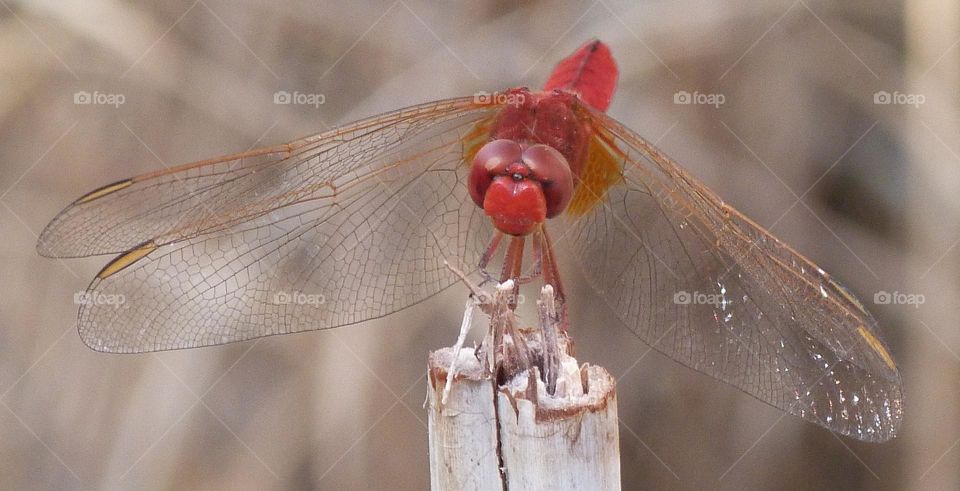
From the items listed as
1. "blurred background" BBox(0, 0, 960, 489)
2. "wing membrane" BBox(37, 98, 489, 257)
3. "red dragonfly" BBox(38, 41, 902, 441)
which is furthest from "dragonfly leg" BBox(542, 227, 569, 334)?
"blurred background" BBox(0, 0, 960, 489)

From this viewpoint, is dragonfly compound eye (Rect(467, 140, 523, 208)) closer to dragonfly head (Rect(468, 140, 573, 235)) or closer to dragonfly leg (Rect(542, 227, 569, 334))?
dragonfly head (Rect(468, 140, 573, 235))

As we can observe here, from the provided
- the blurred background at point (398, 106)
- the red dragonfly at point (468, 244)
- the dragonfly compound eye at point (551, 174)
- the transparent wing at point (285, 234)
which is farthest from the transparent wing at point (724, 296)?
the blurred background at point (398, 106)

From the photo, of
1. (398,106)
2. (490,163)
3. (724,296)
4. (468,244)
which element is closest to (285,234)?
(468,244)

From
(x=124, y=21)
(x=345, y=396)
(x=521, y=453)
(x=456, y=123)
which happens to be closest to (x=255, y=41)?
(x=124, y=21)

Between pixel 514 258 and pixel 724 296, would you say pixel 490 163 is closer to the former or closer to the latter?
pixel 514 258

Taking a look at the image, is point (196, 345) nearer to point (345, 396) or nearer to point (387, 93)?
point (345, 396)

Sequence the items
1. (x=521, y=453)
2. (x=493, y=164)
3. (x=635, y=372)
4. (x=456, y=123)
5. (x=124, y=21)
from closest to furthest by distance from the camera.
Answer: (x=521, y=453) < (x=493, y=164) < (x=456, y=123) < (x=635, y=372) < (x=124, y=21)
